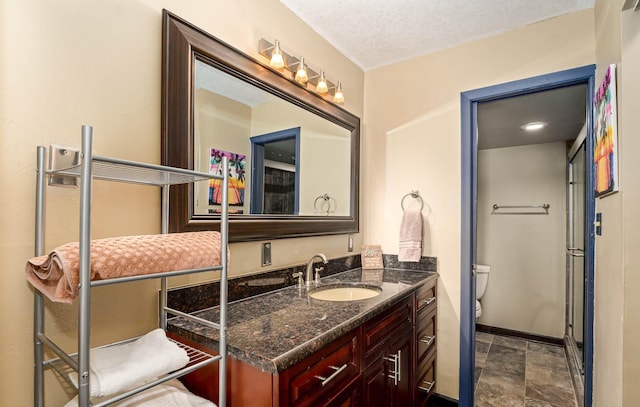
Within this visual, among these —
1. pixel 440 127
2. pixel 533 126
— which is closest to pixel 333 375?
pixel 440 127

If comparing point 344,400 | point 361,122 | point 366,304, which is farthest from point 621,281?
point 361,122

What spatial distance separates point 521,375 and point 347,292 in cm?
187

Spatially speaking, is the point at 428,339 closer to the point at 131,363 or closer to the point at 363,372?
the point at 363,372

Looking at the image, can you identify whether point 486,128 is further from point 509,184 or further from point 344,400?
point 344,400

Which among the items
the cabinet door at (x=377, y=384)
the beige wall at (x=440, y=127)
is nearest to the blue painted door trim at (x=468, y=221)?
the beige wall at (x=440, y=127)

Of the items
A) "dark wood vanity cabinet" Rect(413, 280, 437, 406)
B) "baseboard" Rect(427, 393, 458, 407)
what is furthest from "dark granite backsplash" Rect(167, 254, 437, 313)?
"baseboard" Rect(427, 393, 458, 407)

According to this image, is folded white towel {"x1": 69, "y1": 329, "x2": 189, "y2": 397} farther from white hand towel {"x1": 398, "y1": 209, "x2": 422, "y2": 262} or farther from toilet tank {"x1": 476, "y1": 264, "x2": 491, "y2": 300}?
toilet tank {"x1": 476, "y1": 264, "x2": 491, "y2": 300}

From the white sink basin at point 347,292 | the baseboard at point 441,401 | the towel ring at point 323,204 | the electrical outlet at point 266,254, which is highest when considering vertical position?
the towel ring at point 323,204

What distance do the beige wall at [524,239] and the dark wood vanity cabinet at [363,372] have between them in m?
1.91

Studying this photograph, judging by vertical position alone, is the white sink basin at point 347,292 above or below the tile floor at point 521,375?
above

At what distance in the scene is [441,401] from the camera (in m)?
2.17

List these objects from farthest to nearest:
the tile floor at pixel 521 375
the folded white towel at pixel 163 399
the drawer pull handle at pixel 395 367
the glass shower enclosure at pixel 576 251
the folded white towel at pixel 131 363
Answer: the glass shower enclosure at pixel 576 251
the tile floor at pixel 521 375
the drawer pull handle at pixel 395 367
the folded white towel at pixel 163 399
the folded white towel at pixel 131 363

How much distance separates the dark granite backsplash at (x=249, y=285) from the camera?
Answer: 1241 millimetres

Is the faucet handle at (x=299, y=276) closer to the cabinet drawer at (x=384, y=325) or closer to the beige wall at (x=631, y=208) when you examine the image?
the cabinet drawer at (x=384, y=325)
